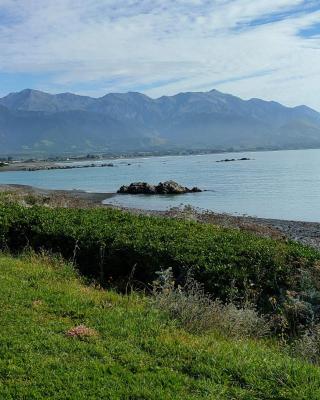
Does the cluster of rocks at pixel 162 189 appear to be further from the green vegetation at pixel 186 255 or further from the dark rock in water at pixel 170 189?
the green vegetation at pixel 186 255

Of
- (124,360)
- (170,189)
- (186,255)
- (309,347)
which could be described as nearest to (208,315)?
(309,347)

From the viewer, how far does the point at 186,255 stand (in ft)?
34.3

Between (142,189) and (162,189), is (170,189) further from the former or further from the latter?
(142,189)

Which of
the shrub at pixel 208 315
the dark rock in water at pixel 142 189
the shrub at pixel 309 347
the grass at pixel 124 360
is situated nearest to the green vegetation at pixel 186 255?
the shrub at pixel 208 315

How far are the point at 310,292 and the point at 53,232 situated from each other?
21.2 feet

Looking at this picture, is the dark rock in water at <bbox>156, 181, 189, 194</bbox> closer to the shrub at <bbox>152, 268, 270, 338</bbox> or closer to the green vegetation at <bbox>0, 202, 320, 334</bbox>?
the green vegetation at <bbox>0, 202, 320, 334</bbox>

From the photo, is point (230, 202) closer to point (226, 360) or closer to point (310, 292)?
point (310, 292)

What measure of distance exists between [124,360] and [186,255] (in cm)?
452

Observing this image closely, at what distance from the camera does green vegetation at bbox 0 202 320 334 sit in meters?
9.58

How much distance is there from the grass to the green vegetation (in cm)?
172

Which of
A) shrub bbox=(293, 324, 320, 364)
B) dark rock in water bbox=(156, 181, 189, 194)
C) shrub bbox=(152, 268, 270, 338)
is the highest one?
shrub bbox=(152, 268, 270, 338)

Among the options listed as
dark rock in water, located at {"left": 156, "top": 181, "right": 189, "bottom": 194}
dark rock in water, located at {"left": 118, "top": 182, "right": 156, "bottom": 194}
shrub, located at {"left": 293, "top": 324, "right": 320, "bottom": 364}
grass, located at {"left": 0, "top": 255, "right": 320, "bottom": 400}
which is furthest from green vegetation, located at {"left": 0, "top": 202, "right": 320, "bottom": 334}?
dark rock in water, located at {"left": 118, "top": 182, "right": 156, "bottom": 194}

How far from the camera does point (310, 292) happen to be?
30.1 ft

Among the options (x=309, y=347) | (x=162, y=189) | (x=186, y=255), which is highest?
(x=186, y=255)
